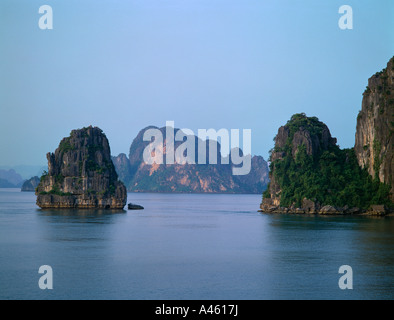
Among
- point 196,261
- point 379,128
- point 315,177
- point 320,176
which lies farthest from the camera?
point 320,176

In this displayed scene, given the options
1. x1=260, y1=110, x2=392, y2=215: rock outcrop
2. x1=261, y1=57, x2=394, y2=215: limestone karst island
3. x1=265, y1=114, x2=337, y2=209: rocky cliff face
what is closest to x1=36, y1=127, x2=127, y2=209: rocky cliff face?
x1=265, y1=114, x2=337, y2=209: rocky cliff face

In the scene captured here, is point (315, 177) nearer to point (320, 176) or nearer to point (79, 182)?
point (320, 176)

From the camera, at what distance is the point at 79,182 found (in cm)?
10325

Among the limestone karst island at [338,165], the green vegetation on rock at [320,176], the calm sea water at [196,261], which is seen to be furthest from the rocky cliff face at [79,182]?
the calm sea water at [196,261]

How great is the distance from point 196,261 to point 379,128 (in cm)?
5751

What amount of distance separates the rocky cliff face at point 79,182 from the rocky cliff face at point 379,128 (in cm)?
4404

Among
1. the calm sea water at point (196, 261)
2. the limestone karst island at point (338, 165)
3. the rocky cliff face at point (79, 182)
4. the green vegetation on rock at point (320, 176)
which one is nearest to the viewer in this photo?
the calm sea water at point (196, 261)

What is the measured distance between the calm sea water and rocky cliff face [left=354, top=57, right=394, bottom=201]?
22.4 meters

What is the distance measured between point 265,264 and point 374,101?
60.3 metres

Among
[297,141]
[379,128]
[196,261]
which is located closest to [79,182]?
[297,141]

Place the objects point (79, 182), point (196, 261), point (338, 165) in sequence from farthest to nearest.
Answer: point (79, 182)
point (338, 165)
point (196, 261)

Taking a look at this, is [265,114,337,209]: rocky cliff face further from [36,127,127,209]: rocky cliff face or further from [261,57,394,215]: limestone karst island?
[36,127,127,209]: rocky cliff face

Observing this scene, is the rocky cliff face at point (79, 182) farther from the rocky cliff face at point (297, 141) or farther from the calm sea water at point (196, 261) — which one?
the calm sea water at point (196, 261)

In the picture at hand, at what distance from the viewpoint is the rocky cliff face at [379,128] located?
86.9 metres
